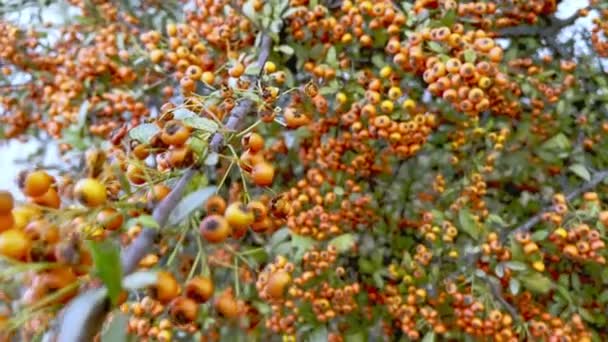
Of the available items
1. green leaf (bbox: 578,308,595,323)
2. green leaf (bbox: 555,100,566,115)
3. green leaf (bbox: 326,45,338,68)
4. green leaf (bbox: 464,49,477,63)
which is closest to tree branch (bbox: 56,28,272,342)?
green leaf (bbox: 464,49,477,63)

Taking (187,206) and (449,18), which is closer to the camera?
(187,206)

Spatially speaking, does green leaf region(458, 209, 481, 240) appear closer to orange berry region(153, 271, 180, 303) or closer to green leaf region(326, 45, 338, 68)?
green leaf region(326, 45, 338, 68)

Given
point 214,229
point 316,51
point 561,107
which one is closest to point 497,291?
point 561,107

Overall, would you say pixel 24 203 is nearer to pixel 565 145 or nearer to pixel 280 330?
pixel 280 330

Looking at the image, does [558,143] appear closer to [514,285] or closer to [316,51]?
[514,285]

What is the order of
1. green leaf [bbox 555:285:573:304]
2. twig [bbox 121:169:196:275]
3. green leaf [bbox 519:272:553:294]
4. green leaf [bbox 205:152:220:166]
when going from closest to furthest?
twig [bbox 121:169:196:275] < green leaf [bbox 205:152:220:166] < green leaf [bbox 519:272:553:294] < green leaf [bbox 555:285:573:304]

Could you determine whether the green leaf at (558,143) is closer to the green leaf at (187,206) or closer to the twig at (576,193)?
the twig at (576,193)

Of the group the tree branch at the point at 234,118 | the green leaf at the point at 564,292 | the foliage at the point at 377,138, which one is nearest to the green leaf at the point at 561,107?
the foliage at the point at 377,138
